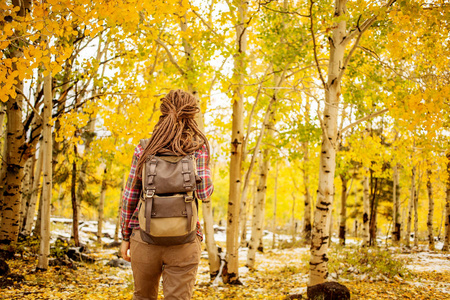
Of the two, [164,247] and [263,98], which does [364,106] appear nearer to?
[263,98]

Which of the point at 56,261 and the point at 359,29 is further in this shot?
the point at 56,261

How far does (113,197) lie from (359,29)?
1319 inches

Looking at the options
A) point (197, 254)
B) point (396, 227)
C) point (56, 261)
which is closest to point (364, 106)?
point (197, 254)

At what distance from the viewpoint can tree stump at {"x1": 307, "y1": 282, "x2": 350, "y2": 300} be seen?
16.0 ft

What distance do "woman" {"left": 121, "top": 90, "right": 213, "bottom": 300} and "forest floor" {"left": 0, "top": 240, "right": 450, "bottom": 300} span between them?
3.61 m

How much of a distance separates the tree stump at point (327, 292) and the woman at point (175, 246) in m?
3.51

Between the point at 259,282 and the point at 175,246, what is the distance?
5.95 m

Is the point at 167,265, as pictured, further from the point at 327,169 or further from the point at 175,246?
the point at 327,169

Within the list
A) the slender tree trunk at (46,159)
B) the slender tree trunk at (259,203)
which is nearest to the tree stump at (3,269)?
the slender tree trunk at (46,159)

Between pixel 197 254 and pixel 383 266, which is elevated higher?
pixel 197 254

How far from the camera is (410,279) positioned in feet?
23.7

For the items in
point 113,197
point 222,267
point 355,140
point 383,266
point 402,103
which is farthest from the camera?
point 113,197

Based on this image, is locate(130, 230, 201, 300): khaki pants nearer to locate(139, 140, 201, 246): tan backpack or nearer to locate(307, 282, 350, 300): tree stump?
locate(139, 140, 201, 246): tan backpack

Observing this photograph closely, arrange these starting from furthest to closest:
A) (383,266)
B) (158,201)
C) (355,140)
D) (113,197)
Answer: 1. (113,197)
2. (355,140)
3. (383,266)
4. (158,201)
